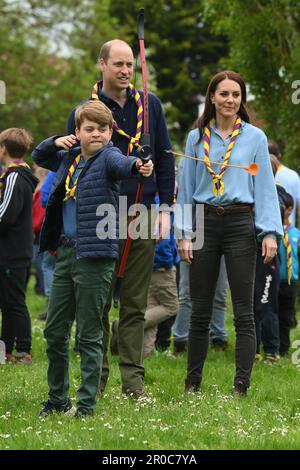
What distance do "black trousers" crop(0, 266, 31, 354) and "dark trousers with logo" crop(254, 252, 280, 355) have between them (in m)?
2.27

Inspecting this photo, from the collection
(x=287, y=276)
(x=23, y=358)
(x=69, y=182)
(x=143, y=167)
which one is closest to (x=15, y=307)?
(x=23, y=358)

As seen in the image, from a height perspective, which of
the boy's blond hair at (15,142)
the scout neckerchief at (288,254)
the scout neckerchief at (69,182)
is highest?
the boy's blond hair at (15,142)

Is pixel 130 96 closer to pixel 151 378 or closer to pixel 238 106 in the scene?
pixel 238 106

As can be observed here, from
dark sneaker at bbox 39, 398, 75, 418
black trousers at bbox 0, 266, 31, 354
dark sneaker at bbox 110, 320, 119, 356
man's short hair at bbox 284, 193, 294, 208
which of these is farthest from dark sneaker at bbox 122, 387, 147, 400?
man's short hair at bbox 284, 193, 294, 208

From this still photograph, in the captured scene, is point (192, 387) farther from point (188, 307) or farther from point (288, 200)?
point (288, 200)

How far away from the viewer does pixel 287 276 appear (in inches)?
388

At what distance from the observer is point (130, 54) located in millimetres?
6801

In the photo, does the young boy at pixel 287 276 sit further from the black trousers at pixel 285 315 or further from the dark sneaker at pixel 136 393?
the dark sneaker at pixel 136 393

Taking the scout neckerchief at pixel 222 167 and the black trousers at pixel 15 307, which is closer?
the scout neckerchief at pixel 222 167

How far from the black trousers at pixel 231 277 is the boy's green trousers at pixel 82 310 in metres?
1.02

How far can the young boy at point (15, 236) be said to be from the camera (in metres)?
9.05

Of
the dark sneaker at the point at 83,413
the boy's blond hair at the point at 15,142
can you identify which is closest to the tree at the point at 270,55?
the boy's blond hair at the point at 15,142

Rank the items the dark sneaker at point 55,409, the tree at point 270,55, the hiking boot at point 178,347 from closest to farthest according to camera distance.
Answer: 1. the dark sneaker at point 55,409
2. the hiking boot at point 178,347
3. the tree at point 270,55

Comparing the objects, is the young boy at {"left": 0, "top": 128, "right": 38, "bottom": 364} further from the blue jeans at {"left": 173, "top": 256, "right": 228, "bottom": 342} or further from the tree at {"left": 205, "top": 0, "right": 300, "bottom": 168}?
the tree at {"left": 205, "top": 0, "right": 300, "bottom": 168}
